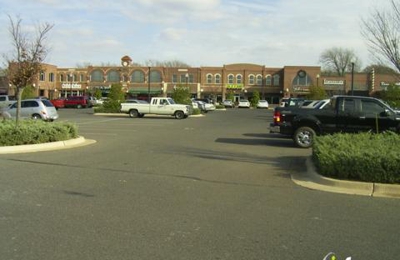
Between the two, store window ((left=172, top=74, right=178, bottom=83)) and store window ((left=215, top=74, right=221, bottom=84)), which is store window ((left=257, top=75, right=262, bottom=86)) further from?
store window ((left=172, top=74, right=178, bottom=83))

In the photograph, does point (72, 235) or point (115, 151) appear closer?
point (72, 235)

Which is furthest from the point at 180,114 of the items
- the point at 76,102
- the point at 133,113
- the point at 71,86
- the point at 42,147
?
the point at 71,86

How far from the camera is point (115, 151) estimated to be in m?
13.6

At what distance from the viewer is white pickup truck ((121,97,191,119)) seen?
35500 mm

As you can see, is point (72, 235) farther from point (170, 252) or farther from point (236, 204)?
point (236, 204)

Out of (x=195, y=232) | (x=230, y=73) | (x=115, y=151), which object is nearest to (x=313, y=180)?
(x=195, y=232)

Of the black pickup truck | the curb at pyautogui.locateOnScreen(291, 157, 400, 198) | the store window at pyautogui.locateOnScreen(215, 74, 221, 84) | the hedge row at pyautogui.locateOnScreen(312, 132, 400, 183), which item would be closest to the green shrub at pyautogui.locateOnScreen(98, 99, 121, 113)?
the black pickup truck

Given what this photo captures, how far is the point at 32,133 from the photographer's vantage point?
1424 centimetres

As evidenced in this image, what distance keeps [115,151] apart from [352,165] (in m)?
7.29

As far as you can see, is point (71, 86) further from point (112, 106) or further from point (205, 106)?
point (112, 106)

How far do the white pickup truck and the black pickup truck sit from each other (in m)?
20.0

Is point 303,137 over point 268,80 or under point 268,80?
under

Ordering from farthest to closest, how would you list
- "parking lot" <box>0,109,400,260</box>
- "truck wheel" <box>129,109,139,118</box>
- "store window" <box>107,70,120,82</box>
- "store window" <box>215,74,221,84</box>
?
1. "store window" <box>107,70,120,82</box>
2. "store window" <box>215,74,221,84</box>
3. "truck wheel" <box>129,109,139,118</box>
4. "parking lot" <box>0,109,400,260</box>

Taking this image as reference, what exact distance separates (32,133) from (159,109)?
22074 millimetres
